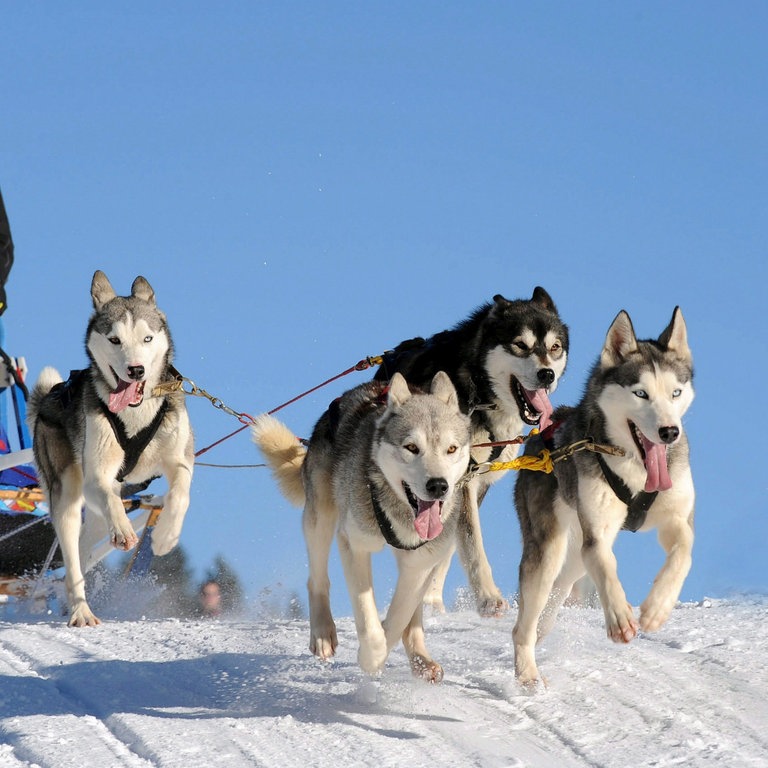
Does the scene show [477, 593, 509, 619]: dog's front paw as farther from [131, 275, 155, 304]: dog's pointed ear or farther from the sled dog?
[131, 275, 155, 304]: dog's pointed ear

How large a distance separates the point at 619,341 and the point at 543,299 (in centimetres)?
119

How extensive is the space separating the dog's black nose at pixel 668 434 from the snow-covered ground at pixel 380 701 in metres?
1.02

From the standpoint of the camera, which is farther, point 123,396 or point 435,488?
point 123,396

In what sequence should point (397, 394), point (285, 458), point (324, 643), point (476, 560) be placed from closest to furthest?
point (397, 394)
point (324, 643)
point (476, 560)
point (285, 458)

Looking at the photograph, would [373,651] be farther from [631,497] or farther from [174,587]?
[174,587]

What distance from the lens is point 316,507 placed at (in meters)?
5.61

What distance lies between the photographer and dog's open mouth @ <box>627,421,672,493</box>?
15.9ft

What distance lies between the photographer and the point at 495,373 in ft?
20.0

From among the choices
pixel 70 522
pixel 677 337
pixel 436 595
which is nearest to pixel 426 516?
pixel 677 337

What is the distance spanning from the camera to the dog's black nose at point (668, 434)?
4.79 metres

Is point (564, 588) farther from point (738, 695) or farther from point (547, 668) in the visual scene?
point (738, 695)

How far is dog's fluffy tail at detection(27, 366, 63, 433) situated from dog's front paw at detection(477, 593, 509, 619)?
2.88 m

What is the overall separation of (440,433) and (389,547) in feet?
1.70

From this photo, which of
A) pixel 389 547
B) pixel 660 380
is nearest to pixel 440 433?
pixel 389 547
